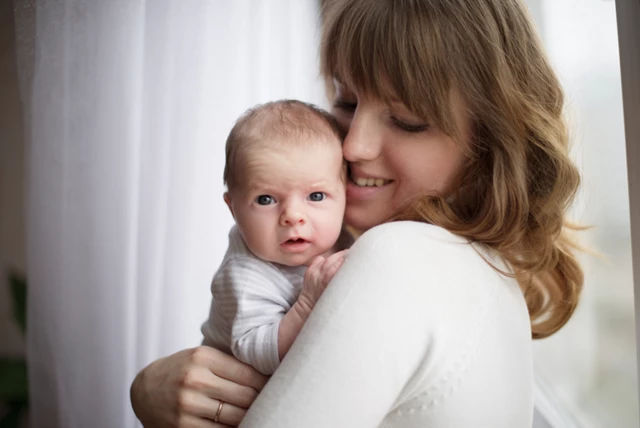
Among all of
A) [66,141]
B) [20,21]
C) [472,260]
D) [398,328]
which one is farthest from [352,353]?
[20,21]

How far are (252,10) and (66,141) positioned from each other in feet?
2.43

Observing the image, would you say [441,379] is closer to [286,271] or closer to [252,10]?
[286,271]

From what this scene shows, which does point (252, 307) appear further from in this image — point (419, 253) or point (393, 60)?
point (393, 60)

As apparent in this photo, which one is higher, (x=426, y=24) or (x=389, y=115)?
(x=426, y=24)

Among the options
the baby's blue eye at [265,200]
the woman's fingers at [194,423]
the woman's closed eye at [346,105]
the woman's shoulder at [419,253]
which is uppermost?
the woman's closed eye at [346,105]

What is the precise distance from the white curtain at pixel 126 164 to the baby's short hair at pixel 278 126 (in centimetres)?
73

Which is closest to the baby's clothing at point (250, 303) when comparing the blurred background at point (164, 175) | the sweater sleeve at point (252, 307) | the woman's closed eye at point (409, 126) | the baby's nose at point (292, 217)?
the sweater sleeve at point (252, 307)

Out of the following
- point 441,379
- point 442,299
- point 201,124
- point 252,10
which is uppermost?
point 252,10

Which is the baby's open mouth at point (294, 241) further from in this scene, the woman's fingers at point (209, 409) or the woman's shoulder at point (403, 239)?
the woman's fingers at point (209, 409)

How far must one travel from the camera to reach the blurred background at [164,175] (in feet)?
4.92

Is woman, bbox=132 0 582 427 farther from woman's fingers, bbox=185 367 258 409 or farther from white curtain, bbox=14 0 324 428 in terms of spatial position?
white curtain, bbox=14 0 324 428

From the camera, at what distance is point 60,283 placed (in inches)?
68.5

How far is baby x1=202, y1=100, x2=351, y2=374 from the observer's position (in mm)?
962

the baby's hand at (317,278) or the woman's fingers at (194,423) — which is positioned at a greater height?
the baby's hand at (317,278)
